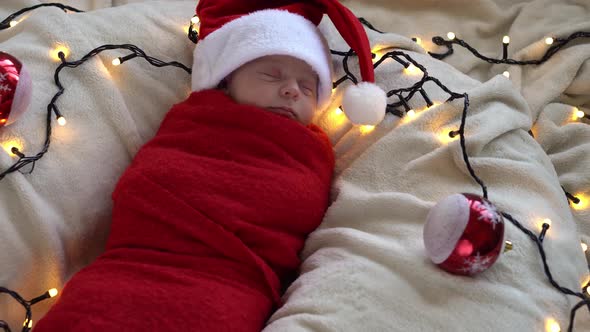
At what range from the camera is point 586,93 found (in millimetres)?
1268

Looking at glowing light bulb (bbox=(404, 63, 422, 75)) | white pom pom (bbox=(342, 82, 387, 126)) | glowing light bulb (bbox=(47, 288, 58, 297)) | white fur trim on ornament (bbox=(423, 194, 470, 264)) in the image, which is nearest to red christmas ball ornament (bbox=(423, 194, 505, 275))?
white fur trim on ornament (bbox=(423, 194, 470, 264))

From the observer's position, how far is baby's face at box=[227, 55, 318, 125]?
1021 mm

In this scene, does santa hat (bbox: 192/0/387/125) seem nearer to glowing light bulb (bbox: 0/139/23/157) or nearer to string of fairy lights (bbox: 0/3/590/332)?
string of fairy lights (bbox: 0/3/590/332)

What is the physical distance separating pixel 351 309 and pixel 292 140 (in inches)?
12.1

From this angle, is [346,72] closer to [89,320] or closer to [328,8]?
[328,8]

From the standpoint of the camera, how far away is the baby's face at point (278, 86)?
1.02 metres

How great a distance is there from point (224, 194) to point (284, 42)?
275 mm

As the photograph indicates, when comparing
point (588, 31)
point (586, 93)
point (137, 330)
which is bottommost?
point (137, 330)

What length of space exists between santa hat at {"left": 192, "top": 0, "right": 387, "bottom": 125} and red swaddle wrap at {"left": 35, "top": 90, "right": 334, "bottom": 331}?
0.22 feet

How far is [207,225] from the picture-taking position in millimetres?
902

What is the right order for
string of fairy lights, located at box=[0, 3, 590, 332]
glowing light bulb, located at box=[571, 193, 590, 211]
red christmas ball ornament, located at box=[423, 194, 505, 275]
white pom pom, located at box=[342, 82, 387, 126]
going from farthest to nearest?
Result: glowing light bulb, located at box=[571, 193, 590, 211] < white pom pom, located at box=[342, 82, 387, 126] < string of fairy lights, located at box=[0, 3, 590, 332] < red christmas ball ornament, located at box=[423, 194, 505, 275]

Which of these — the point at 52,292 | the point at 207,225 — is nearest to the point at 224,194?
the point at 207,225

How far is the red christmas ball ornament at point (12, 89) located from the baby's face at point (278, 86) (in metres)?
0.33

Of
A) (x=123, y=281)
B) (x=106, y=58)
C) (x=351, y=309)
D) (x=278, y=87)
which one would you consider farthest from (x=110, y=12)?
(x=351, y=309)
